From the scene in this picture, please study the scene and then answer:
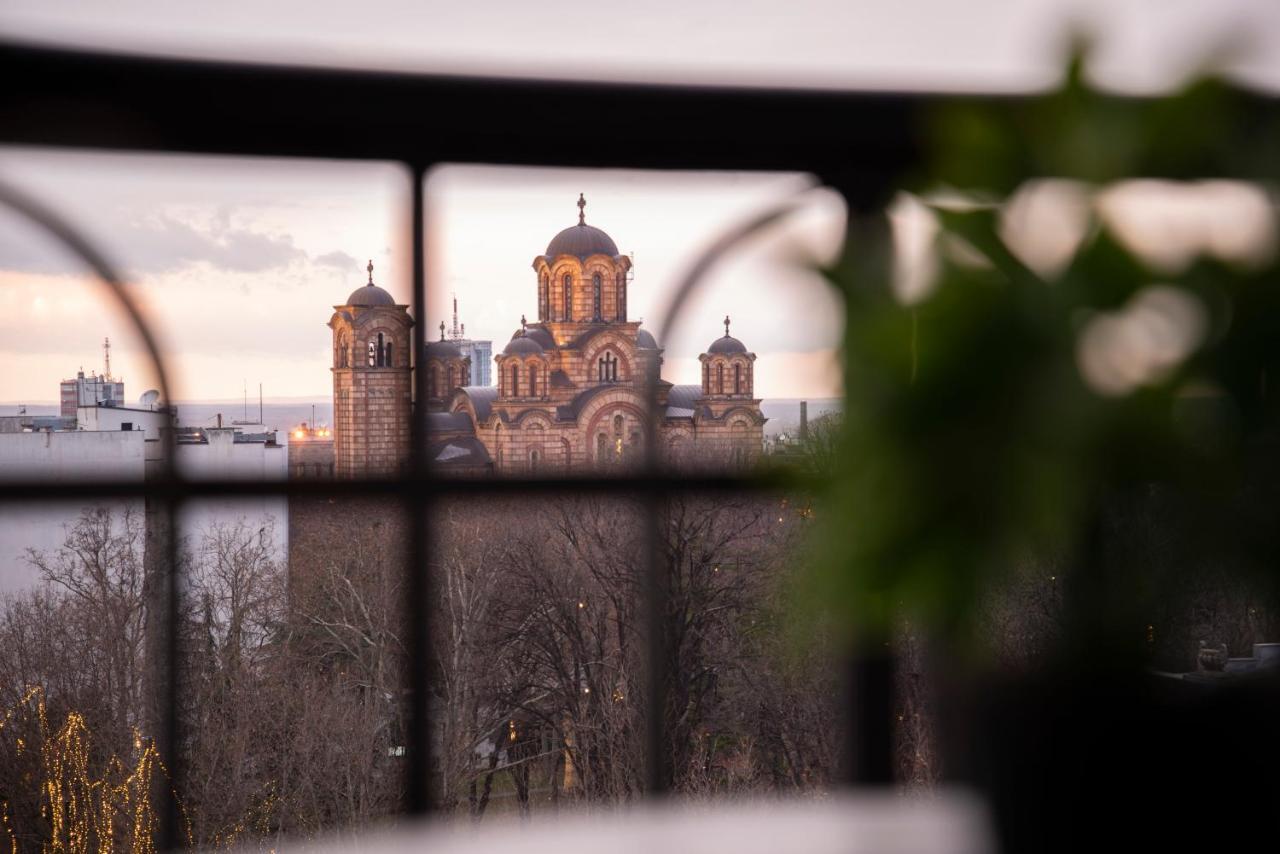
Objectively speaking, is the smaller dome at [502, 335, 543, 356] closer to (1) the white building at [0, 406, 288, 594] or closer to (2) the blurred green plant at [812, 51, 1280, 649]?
(1) the white building at [0, 406, 288, 594]

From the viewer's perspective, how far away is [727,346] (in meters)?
3.30

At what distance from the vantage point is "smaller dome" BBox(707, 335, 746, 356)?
3225mm

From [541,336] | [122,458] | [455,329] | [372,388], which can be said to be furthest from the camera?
[541,336]

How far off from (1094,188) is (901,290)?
0.09 metres

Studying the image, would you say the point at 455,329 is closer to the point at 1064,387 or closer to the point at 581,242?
the point at 581,242

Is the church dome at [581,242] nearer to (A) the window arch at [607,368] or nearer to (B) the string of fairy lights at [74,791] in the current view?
(A) the window arch at [607,368]

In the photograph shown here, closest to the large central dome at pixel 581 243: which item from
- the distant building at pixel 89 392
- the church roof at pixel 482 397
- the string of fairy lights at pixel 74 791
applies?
the church roof at pixel 482 397

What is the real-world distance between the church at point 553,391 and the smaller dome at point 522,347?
1 cm

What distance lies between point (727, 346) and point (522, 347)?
1.40m

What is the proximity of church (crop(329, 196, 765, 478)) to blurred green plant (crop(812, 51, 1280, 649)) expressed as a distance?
0.75 meters

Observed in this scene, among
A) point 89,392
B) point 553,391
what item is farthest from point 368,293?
point 89,392

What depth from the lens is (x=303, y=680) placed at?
5.85 metres

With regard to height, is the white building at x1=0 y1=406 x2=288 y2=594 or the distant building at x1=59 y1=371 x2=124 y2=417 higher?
the distant building at x1=59 y1=371 x2=124 y2=417

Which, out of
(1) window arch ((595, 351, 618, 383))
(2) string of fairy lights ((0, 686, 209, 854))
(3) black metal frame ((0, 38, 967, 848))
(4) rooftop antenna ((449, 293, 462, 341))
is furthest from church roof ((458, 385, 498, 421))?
(2) string of fairy lights ((0, 686, 209, 854))
